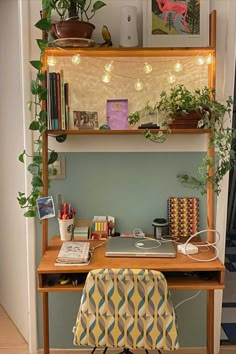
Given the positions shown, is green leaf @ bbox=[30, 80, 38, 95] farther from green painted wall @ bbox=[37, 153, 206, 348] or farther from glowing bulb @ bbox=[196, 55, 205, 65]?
glowing bulb @ bbox=[196, 55, 205, 65]

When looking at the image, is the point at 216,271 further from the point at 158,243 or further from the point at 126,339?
the point at 126,339

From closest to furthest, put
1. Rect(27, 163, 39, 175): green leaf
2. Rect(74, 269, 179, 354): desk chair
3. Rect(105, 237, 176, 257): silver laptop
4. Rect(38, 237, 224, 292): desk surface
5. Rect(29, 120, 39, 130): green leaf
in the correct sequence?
Rect(74, 269, 179, 354): desk chair → Rect(38, 237, 224, 292): desk surface → Rect(105, 237, 176, 257): silver laptop → Rect(29, 120, 39, 130): green leaf → Rect(27, 163, 39, 175): green leaf

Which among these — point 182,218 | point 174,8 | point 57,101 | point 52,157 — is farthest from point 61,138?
point 174,8

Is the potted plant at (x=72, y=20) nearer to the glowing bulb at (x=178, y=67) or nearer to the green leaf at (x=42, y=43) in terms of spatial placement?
the green leaf at (x=42, y=43)

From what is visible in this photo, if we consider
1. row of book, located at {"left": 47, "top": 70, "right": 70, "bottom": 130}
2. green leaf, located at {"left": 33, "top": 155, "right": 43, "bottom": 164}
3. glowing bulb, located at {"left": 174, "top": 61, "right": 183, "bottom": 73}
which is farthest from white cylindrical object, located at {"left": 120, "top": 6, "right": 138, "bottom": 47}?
green leaf, located at {"left": 33, "top": 155, "right": 43, "bottom": 164}

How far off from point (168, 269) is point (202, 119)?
0.79 m

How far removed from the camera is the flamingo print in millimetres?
2256

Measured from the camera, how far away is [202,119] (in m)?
2.20

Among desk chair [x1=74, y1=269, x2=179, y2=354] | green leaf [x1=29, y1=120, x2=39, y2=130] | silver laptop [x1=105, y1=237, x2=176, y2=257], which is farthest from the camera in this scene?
green leaf [x1=29, y1=120, x2=39, y2=130]

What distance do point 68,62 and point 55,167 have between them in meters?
0.59

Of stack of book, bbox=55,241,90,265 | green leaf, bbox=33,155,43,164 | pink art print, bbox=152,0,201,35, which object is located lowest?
stack of book, bbox=55,241,90,265

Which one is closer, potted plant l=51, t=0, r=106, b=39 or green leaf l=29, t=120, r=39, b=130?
potted plant l=51, t=0, r=106, b=39

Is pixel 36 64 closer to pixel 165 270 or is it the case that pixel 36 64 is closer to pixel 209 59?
pixel 209 59

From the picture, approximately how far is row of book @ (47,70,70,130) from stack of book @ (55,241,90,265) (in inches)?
24.6
